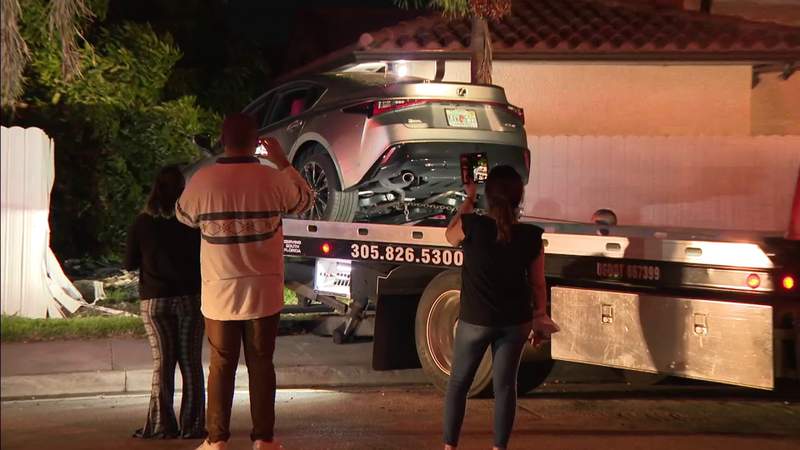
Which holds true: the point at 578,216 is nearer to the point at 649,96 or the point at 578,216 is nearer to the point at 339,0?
the point at 649,96

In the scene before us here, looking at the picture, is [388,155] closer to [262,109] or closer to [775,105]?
[262,109]

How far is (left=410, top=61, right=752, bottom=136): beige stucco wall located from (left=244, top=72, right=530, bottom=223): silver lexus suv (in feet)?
21.2

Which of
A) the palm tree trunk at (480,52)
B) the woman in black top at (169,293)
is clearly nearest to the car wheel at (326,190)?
the woman in black top at (169,293)

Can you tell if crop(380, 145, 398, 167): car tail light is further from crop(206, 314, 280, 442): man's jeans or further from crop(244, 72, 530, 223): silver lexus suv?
crop(206, 314, 280, 442): man's jeans

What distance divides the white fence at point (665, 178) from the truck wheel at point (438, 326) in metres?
6.78

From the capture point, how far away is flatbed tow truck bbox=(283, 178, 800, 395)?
287 inches

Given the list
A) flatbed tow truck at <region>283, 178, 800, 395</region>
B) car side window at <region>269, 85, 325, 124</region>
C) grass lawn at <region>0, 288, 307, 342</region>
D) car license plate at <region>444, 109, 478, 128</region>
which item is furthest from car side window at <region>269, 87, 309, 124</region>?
grass lawn at <region>0, 288, 307, 342</region>

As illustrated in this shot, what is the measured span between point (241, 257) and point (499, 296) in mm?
1348

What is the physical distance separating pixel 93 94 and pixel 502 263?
10614mm

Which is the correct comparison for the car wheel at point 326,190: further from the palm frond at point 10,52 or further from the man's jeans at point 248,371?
the man's jeans at point 248,371

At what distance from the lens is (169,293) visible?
710 cm

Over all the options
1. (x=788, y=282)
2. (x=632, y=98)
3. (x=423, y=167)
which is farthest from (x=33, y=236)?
(x=632, y=98)

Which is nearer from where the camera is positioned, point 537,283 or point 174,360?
point 537,283

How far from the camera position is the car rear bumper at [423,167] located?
9.73 metres
